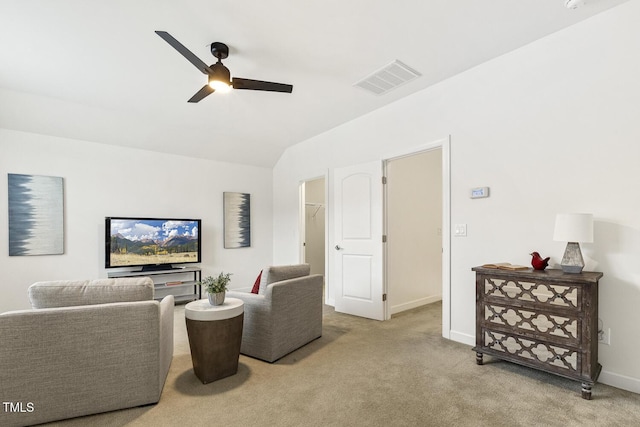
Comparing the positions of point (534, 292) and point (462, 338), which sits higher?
point (534, 292)

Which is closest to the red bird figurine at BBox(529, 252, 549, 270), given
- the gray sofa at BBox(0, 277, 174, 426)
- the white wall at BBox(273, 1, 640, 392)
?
the white wall at BBox(273, 1, 640, 392)

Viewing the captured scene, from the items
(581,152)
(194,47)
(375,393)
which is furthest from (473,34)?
(375,393)

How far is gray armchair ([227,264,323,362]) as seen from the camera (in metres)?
2.75

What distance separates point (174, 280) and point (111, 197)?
1572 mm

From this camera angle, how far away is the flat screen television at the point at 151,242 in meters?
4.55

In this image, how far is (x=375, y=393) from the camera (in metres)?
2.21

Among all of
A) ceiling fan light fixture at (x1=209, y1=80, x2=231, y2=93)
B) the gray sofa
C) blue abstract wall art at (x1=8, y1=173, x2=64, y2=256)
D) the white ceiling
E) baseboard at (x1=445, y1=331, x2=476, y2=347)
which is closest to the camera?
the gray sofa

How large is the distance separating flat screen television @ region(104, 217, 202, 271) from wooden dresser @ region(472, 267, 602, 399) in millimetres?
4349

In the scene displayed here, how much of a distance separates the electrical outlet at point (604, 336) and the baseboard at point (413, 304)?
7.30ft

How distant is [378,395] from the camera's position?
2.19 metres

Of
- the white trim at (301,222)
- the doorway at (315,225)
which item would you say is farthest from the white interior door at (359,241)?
the doorway at (315,225)

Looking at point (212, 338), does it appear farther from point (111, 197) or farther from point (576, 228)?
point (111, 197)

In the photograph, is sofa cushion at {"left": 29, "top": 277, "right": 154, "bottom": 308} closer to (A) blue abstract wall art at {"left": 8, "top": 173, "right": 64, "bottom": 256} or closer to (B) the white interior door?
(B) the white interior door

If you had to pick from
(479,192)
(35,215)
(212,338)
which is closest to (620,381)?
(479,192)
